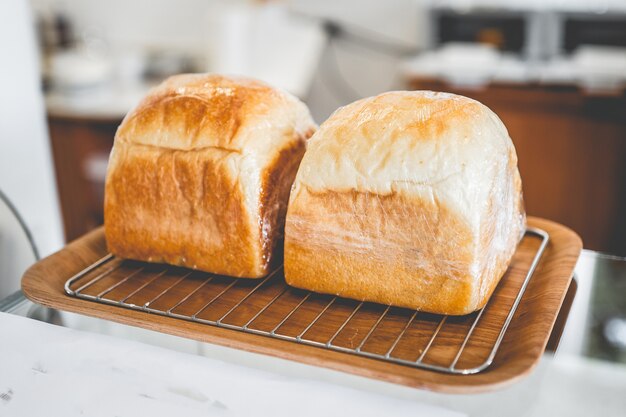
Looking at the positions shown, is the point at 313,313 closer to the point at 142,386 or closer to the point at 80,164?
the point at 142,386

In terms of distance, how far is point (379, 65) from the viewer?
11.3 feet

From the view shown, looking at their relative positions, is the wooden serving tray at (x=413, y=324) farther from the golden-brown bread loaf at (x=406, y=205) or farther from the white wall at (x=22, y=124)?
the white wall at (x=22, y=124)

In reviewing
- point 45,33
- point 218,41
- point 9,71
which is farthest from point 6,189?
point 45,33

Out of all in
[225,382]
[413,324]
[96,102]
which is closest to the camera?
[225,382]

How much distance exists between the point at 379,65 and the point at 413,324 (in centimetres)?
275

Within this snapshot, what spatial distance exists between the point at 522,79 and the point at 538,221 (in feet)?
5.31

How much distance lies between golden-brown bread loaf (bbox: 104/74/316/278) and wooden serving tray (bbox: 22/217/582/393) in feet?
0.17

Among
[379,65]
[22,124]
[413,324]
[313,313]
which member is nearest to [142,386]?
[313,313]

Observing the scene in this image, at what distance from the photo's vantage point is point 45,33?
365 cm

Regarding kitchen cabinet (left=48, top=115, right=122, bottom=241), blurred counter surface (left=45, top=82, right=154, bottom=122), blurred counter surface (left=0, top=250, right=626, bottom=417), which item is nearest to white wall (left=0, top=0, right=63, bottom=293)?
blurred counter surface (left=0, top=250, right=626, bottom=417)

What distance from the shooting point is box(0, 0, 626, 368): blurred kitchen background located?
2613 millimetres

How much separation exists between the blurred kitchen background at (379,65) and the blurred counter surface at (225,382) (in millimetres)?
1510

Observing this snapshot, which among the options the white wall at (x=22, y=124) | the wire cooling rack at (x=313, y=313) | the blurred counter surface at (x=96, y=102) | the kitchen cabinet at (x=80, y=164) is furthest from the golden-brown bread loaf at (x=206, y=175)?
the kitchen cabinet at (x=80, y=164)

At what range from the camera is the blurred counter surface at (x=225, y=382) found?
2.43 ft
